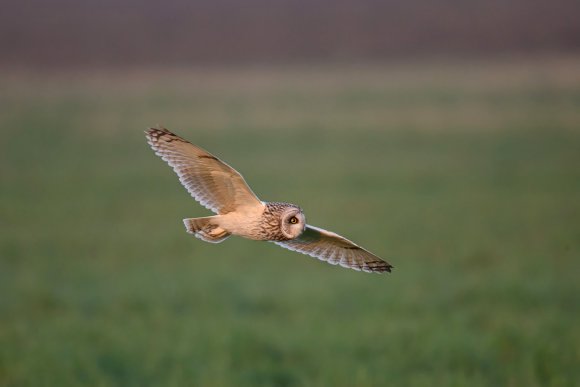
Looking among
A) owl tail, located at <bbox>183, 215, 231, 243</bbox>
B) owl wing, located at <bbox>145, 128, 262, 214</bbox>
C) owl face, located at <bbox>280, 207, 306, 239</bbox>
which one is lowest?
owl tail, located at <bbox>183, 215, 231, 243</bbox>

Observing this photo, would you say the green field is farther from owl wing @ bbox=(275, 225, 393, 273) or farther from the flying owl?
the flying owl

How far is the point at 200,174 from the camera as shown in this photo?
6.43m

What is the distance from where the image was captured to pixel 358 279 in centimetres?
1368

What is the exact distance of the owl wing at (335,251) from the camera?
6648mm

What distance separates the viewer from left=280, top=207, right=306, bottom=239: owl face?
6.11 metres

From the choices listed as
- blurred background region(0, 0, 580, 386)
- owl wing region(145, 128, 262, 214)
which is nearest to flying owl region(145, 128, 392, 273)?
owl wing region(145, 128, 262, 214)

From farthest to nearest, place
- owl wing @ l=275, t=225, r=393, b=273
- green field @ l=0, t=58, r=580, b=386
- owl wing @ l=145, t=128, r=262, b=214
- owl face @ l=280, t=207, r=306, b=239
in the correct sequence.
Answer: green field @ l=0, t=58, r=580, b=386
owl wing @ l=275, t=225, r=393, b=273
owl wing @ l=145, t=128, r=262, b=214
owl face @ l=280, t=207, r=306, b=239

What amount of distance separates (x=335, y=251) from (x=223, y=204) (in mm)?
705

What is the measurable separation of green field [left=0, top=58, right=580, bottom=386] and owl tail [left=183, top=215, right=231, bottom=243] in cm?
231

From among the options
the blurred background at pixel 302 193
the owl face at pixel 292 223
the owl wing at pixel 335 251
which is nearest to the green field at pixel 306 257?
the blurred background at pixel 302 193

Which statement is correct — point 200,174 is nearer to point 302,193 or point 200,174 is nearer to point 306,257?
point 306,257

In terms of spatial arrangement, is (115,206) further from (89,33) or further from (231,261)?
(89,33)

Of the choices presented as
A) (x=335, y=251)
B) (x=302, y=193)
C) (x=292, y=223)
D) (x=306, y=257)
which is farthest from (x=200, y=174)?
(x=302, y=193)

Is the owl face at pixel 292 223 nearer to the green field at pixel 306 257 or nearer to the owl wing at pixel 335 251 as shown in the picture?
the owl wing at pixel 335 251
